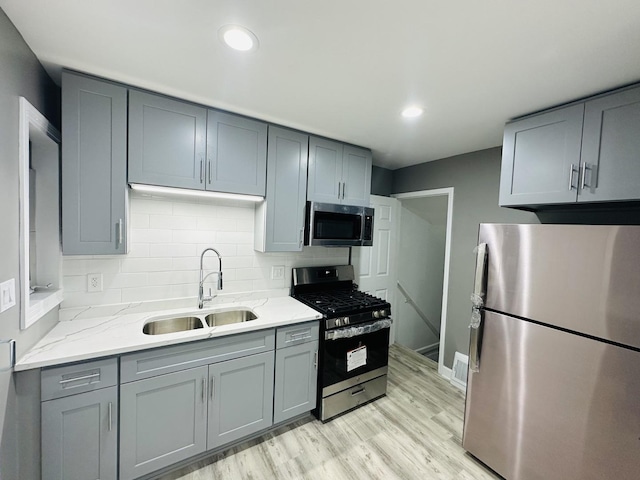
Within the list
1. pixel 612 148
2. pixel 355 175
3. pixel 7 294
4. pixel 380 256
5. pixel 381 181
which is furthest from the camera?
pixel 381 181

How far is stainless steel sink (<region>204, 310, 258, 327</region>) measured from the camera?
219cm

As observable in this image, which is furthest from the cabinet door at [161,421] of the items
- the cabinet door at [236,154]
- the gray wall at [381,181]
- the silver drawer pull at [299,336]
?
the gray wall at [381,181]

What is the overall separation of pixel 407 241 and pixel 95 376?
11.2ft

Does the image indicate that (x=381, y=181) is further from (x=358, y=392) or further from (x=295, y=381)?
(x=295, y=381)

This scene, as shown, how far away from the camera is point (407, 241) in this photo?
12.1 feet

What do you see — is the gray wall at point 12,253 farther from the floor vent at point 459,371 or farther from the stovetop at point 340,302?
the floor vent at point 459,371

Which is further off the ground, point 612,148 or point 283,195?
point 612,148

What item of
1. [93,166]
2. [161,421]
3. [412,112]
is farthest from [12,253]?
[412,112]

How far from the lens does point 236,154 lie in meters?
2.06

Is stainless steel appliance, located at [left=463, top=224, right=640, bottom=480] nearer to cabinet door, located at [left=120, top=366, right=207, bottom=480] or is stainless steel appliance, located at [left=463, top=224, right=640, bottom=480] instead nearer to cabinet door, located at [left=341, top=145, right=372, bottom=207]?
cabinet door, located at [left=341, top=145, right=372, bottom=207]

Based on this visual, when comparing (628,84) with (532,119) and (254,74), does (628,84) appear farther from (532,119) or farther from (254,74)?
(254,74)

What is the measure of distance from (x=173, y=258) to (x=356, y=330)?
5.29 ft

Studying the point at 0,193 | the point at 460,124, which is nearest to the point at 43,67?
the point at 0,193

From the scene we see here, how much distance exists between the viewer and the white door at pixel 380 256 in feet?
10.6
